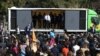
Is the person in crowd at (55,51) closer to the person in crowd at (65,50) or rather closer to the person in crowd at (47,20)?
the person in crowd at (65,50)

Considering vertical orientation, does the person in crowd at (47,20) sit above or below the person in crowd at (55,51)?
below

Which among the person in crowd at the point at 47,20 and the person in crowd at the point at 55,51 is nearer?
the person in crowd at the point at 55,51

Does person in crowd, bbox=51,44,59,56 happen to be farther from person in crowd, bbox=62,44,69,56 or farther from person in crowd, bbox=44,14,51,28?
person in crowd, bbox=44,14,51,28

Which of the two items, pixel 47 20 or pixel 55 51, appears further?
pixel 47 20

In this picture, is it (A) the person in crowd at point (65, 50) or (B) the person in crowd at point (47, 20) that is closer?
(A) the person in crowd at point (65, 50)

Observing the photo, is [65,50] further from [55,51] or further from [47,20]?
[47,20]

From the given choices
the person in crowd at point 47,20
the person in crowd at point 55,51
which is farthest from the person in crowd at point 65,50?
the person in crowd at point 47,20

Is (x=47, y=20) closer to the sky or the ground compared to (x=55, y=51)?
closer to the ground

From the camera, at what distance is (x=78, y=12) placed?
116ft

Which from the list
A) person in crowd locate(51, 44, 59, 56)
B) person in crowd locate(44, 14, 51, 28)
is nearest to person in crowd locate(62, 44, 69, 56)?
person in crowd locate(51, 44, 59, 56)

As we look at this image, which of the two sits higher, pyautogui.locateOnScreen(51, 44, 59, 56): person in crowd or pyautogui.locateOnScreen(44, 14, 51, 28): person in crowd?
pyautogui.locateOnScreen(51, 44, 59, 56): person in crowd

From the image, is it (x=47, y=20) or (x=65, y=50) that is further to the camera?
(x=47, y=20)

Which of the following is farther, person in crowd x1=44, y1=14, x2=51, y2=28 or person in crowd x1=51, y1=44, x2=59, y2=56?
person in crowd x1=44, y1=14, x2=51, y2=28

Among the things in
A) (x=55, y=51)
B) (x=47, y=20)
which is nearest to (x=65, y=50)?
(x=55, y=51)
